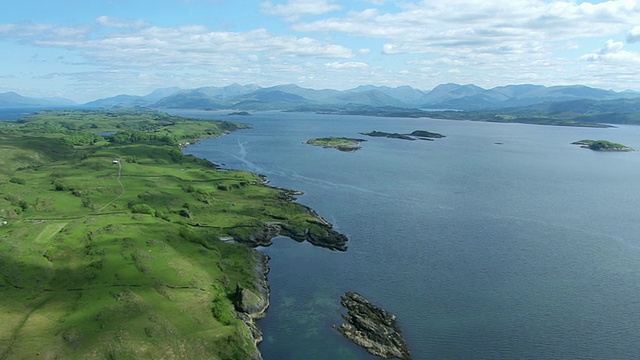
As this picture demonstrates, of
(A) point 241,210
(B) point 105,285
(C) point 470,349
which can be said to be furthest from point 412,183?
(B) point 105,285

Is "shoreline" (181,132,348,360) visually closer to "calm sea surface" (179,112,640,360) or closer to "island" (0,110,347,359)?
"island" (0,110,347,359)

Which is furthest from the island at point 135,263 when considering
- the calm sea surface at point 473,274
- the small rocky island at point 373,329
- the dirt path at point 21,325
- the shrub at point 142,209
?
the small rocky island at point 373,329

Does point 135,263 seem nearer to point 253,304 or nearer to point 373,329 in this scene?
point 253,304

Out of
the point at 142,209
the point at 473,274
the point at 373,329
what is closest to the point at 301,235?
the point at 142,209

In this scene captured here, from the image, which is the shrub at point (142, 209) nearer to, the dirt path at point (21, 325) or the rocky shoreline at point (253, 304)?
the rocky shoreline at point (253, 304)

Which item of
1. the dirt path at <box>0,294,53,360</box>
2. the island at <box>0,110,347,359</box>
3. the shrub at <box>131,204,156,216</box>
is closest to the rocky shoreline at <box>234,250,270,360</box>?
the island at <box>0,110,347,359</box>

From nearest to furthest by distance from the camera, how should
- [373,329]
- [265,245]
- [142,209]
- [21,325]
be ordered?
[21,325] → [373,329] → [265,245] → [142,209]
